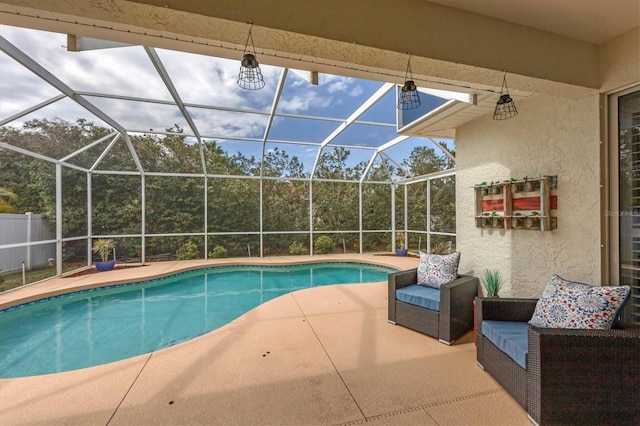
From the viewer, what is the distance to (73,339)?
376cm

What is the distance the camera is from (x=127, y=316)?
458 cm

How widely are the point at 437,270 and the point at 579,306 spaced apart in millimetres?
1576

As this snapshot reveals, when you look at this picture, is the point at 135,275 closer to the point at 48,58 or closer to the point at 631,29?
the point at 48,58

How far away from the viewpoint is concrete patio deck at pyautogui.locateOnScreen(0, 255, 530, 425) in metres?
1.91

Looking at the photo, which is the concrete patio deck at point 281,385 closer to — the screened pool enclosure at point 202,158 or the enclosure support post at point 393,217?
the screened pool enclosure at point 202,158

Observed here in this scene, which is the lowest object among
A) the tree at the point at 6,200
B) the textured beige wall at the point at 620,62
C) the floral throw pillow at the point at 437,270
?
the floral throw pillow at the point at 437,270

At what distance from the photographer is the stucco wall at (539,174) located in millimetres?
2795

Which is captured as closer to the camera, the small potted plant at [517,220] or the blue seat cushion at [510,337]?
the blue seat cushion at [510,337]

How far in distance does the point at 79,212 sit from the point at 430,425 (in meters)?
9.14

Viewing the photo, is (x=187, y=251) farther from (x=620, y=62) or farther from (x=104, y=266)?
(x=620, y=62)

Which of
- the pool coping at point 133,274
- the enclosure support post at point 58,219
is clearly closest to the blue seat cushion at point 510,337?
the pool coping at point 133,274

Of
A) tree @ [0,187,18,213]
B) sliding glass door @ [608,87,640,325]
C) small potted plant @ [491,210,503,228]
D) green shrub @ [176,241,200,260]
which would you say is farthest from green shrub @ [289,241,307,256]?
sliding glass door @ [608,87,640,325]

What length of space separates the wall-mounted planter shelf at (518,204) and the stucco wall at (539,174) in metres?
0.09

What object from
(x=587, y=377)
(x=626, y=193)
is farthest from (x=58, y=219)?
(x=626, y=193)
